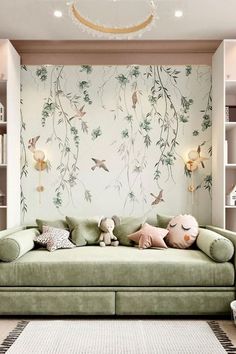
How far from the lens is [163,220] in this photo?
4094mm

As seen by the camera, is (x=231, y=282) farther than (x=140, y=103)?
No

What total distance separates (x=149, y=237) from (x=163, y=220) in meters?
0.43

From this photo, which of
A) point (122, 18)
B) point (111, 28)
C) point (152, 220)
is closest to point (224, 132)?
point (152, 220)

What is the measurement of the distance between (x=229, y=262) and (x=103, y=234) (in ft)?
4.21

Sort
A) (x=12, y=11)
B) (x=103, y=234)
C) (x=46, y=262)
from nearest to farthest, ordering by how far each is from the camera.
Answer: (x=46, y=262) → (x=12, y=11) → (x=103, y=234)

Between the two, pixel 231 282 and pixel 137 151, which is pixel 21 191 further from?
pixel 231 282

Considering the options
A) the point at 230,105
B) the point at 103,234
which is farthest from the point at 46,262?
the point at 230,105

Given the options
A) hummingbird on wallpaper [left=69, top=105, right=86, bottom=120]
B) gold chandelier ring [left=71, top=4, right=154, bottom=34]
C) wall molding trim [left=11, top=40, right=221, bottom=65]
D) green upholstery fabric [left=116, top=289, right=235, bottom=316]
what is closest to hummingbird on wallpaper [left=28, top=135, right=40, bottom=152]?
hummingbird on wallpaper [left=69, top=105, right=86, bottom=120]

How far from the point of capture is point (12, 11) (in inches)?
142

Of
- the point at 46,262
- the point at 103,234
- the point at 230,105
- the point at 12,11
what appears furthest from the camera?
the point at 230,105

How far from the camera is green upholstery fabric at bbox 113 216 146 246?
3.91 m

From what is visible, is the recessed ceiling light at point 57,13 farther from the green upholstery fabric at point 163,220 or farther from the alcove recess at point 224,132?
the green upholstery fabric at point 163,220

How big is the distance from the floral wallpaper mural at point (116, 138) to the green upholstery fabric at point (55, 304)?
1378 mm

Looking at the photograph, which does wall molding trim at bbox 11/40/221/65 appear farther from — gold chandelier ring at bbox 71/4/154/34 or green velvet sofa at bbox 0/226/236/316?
green velvet sofa at bbox 0/226/236/316
